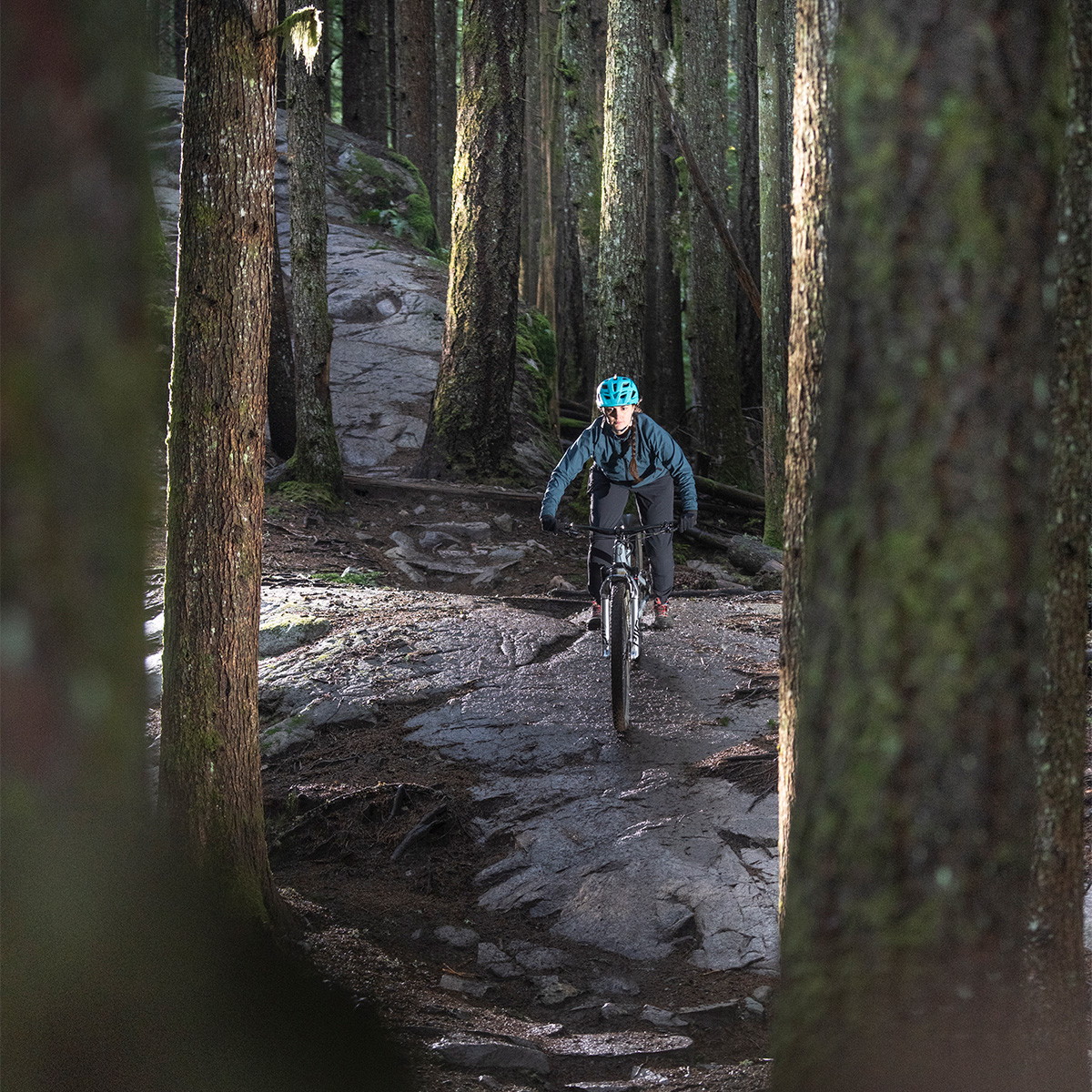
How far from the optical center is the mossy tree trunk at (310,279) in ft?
37.5

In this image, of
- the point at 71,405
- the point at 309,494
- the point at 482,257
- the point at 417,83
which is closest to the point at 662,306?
the point at 482,257

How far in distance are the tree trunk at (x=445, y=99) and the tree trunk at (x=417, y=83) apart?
1345 millimetres

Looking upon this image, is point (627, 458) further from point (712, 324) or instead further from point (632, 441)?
point (712, 324)

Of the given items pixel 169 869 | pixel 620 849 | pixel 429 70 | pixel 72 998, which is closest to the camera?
pixel 72 998

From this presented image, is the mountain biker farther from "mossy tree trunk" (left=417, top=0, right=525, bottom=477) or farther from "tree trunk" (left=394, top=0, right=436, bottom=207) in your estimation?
"tree trunk" (left=394, top=0, right=436, bottom=207)

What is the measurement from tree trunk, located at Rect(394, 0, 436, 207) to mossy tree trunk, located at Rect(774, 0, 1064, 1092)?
20.8m

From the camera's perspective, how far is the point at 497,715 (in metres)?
7.01

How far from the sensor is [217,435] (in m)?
4.03

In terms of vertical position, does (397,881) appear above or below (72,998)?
below

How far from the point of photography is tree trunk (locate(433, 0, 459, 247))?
25.1 meters

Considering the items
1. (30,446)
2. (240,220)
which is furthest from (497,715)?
(30,446)

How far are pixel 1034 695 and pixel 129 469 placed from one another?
77.7 inches

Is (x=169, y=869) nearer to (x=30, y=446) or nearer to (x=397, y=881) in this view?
(x=30, y=446)

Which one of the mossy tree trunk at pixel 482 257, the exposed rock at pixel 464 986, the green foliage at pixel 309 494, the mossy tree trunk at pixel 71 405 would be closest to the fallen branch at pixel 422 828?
the exposed rock at pixel 464 986
